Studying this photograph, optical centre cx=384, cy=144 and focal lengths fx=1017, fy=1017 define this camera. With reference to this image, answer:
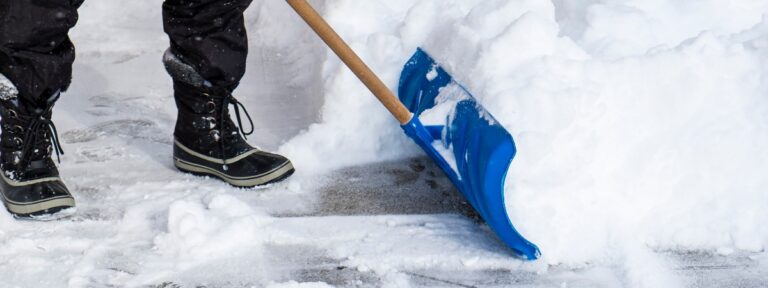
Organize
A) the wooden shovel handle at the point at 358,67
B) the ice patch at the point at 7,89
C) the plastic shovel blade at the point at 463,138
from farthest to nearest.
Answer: the wooden shovel handle at the point at 358,67 < the ice patch at the point at 7,89 < the plastic shovel blade at the point at 463,138

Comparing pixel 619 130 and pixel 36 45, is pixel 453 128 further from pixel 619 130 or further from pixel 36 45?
pixel 36 45

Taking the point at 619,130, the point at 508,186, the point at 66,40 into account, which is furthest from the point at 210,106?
the point at 619,130

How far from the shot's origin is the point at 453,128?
270 cm

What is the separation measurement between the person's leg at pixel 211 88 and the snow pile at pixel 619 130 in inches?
7.7

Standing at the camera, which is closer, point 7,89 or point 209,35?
point 7,89

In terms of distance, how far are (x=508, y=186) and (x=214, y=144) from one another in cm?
91

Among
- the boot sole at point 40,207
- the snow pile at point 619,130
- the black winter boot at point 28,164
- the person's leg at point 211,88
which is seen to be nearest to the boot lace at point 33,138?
the black winter boot at point 28,164

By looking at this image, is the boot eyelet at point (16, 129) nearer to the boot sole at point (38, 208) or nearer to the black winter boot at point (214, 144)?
the boot sole at point (38, 208)

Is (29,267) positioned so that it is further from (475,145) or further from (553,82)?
(553,82)

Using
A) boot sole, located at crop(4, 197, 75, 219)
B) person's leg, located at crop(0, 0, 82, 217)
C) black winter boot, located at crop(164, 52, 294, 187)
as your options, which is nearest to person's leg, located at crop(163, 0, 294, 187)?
black winter boot, located at crop(164, 52, 294, 187)

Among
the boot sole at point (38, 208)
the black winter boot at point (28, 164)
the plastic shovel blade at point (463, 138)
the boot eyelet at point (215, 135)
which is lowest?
the boot sole at point (38, 208)

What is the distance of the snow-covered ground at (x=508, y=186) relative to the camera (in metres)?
2.41

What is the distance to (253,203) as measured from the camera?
2752mm

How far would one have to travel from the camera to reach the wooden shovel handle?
8.78 ft
